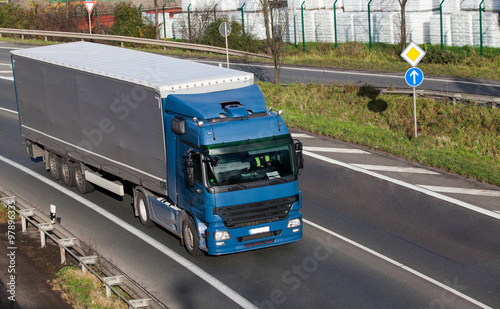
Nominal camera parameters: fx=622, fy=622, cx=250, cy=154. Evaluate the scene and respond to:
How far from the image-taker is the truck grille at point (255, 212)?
Result: 11648 mm

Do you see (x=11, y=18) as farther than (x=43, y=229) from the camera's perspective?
Yes

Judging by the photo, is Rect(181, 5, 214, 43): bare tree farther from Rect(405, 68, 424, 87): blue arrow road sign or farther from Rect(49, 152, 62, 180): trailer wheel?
Rect(49, 152, 62, 180): trailer wheel

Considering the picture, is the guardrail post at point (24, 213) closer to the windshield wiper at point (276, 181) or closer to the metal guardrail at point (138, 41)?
the windshield wiper at point (276, 181)

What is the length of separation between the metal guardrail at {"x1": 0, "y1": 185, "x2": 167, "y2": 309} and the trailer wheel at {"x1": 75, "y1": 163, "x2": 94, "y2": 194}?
1762 mm

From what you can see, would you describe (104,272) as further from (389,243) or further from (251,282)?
(389,243)

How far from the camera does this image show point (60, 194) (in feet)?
56.2

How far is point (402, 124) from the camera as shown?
21656mm

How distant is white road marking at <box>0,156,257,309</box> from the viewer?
10938 millimetres

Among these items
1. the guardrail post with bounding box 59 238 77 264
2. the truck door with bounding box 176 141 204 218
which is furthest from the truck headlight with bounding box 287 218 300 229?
the guardrail post with bounding box 59 238 77 264

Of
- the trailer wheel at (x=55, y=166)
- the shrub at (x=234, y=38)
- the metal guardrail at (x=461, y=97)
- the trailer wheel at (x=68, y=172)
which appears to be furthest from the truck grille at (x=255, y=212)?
the shrub at (x=234, y=38)

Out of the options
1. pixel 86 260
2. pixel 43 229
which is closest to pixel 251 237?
pixel 86 260

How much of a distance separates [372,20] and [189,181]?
3012 cm

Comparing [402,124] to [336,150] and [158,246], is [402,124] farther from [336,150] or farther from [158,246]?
[158,246]

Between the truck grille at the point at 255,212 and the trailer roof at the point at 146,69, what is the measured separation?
2.89m
